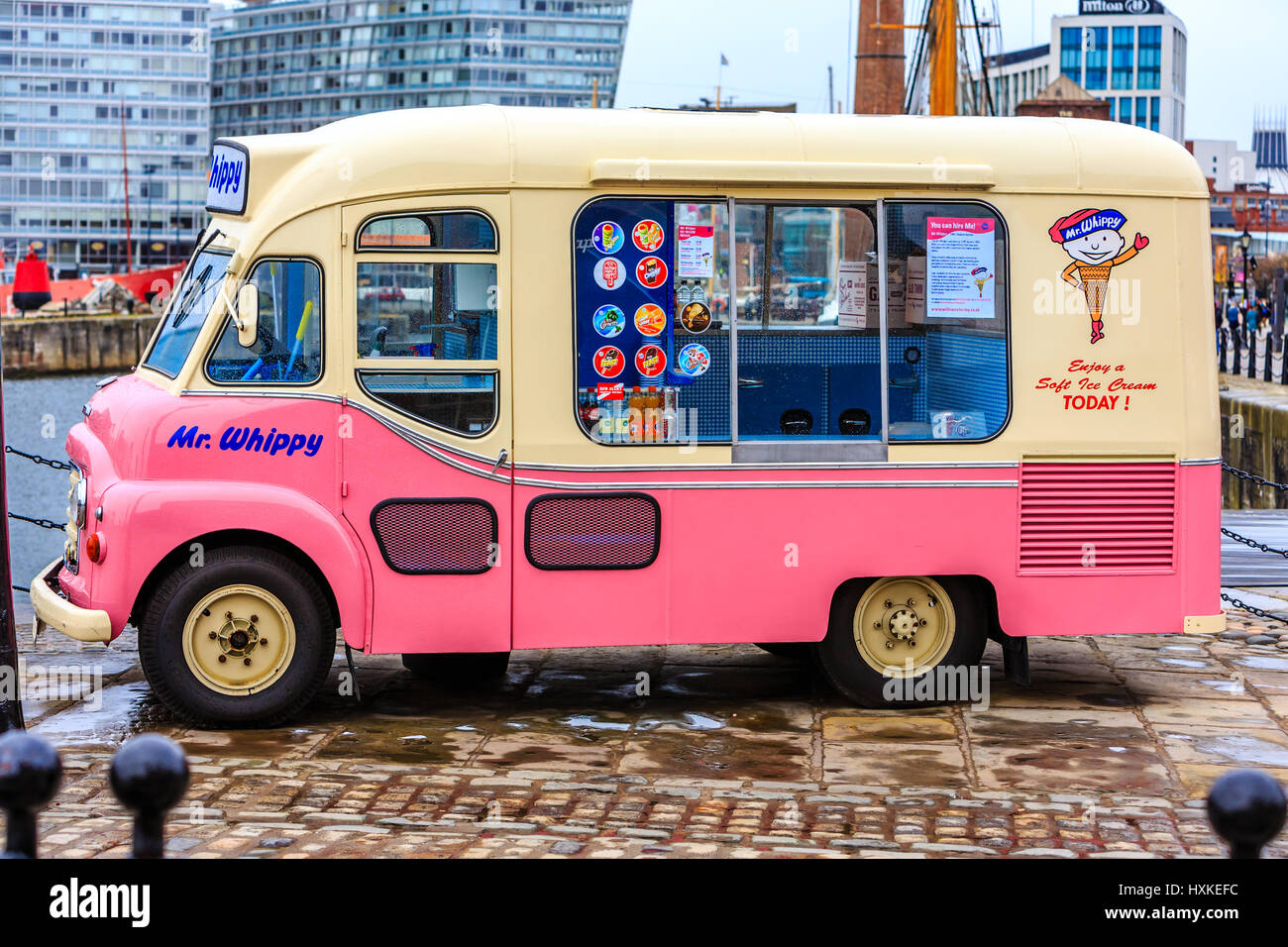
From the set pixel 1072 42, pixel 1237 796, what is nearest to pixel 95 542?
pixel 1237 796

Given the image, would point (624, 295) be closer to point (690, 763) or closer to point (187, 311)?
point (187, 311)

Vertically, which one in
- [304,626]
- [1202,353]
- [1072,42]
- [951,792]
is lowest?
[951,792]

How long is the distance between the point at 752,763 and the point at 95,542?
10.5ft

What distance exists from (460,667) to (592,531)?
161 centimetres

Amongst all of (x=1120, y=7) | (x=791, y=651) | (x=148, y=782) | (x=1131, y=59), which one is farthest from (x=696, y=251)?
(x=1120, y=7)


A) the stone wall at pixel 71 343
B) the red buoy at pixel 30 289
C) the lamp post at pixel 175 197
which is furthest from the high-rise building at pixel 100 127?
the stone wall at pixel 71 343

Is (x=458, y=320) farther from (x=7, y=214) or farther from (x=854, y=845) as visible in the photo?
(x=7, y=214)

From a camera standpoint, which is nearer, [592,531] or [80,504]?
[80,504]

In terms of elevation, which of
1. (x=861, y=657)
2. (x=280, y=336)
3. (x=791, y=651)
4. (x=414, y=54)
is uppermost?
(x=414, y=54)

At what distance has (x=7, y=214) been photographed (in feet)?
516

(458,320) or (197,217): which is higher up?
(197,217)

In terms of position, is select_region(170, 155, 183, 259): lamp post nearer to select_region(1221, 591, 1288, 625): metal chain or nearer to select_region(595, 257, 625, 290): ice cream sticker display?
select_region(1221, 591, 1288, 625): metal chain

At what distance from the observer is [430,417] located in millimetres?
8281

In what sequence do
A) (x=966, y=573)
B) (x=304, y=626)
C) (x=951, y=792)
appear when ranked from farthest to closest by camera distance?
(x=966, y=573) → (x=304, y=626) → (x=951, y=792)
